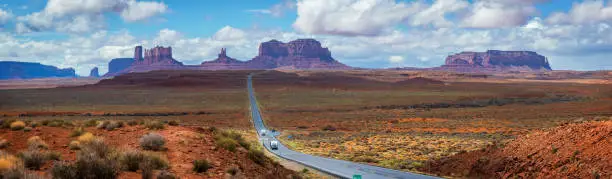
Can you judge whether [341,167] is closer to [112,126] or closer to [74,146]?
[112,126]

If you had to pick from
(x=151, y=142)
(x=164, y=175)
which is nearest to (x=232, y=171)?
(x=151, y=142)

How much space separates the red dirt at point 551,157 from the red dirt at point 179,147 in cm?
1001

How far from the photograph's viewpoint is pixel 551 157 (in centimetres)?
2114

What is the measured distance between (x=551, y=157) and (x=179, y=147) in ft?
48.3

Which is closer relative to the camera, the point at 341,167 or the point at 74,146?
the point at 74,146

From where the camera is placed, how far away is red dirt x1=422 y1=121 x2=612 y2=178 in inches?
746

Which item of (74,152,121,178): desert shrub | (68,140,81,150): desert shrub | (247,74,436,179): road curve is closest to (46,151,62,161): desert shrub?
(68,140,81,150): desert shrub

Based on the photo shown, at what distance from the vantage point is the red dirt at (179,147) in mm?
14378

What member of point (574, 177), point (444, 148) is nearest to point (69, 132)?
point (574, 177)

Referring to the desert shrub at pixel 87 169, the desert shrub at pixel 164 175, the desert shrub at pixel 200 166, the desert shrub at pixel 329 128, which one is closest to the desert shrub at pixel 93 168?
the desert shrub at pixel 87 169

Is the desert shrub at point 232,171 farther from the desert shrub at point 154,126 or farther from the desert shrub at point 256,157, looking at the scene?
the desert shrub at point 154,126

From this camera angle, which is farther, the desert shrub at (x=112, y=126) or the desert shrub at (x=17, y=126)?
the desert shrub at (x=112, y=126)

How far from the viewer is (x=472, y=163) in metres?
25.5

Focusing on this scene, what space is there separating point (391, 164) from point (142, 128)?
16.3 meters
